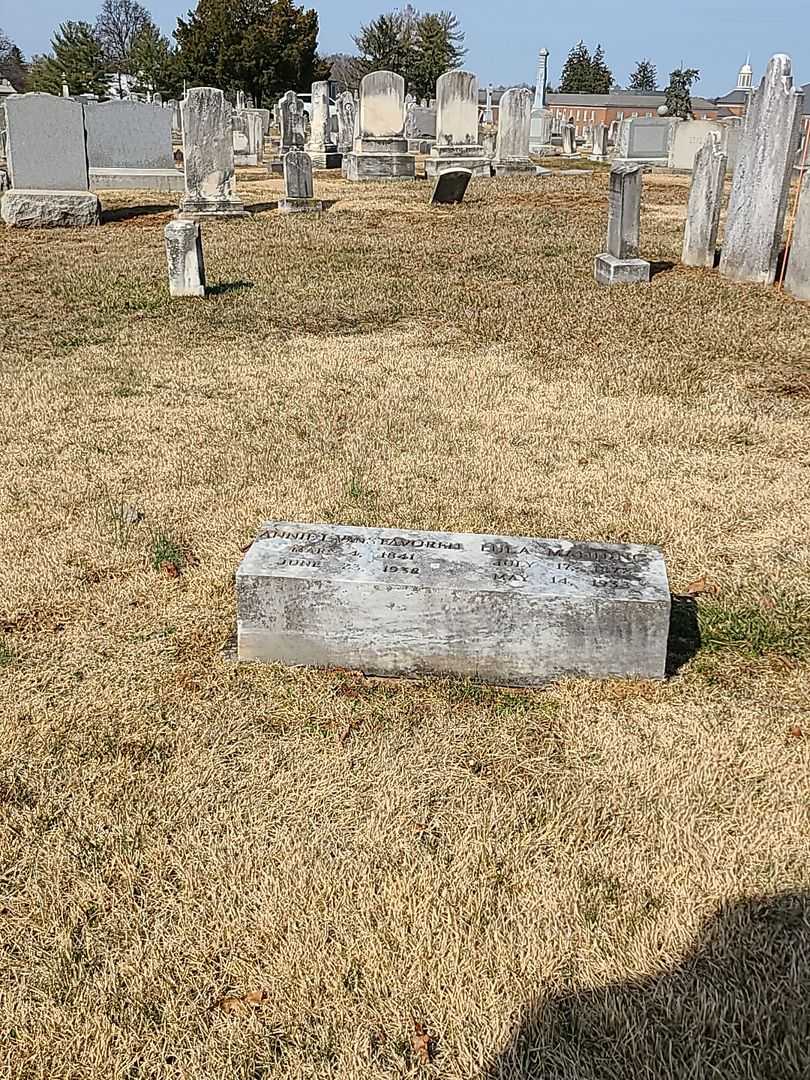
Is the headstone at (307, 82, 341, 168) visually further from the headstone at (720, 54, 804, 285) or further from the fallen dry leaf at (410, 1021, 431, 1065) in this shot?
the fallen dry leaf at (410, 1021, 431, 1065)

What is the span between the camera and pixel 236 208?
48.0ft

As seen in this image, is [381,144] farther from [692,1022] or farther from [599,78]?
[599,78]

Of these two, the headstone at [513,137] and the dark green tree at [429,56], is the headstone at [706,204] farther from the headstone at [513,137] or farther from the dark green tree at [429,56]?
the dark green tree at [429,56]

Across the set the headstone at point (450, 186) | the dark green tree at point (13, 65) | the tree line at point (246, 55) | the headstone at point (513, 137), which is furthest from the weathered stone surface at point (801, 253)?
the dark green tree at point (13, 65)

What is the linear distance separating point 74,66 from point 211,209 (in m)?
40.0

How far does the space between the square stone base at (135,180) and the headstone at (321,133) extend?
5.10m

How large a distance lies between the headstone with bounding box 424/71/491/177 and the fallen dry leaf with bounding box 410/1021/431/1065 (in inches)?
801

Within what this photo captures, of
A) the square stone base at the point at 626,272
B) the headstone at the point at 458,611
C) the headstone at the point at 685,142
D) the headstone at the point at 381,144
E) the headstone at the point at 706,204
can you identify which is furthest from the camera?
→ the headstone at the point at 685,142

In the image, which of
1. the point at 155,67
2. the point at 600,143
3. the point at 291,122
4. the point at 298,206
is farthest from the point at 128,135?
the point at 155,67

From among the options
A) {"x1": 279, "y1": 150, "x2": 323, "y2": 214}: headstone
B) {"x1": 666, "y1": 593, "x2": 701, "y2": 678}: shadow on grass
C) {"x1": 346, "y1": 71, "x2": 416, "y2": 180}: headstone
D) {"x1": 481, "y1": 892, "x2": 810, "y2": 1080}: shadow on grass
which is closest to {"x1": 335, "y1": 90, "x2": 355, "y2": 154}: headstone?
{"x1": 346, "y1": 71, "x2": 416, "y2": 180}: headstone

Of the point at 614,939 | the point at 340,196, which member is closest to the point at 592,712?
the point at 614,939

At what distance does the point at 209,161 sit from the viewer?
14.4 meters

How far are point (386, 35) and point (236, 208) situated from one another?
43.0 meters

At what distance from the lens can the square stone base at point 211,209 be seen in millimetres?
14453
